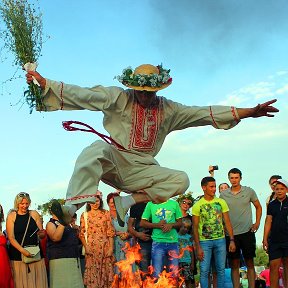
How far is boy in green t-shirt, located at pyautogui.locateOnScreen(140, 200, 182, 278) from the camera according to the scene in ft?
37.3

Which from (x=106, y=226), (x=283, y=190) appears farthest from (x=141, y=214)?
(x=283, y=190)

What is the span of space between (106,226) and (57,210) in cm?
449

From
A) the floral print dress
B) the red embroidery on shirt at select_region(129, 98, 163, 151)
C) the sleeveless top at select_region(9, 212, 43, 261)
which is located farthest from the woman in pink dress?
the red embroidery on shirt at select_region(129, 98, 163, 151)

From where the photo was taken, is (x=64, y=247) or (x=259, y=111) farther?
(x=64, y=247)

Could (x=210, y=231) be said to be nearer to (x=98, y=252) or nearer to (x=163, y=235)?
(x=163, y=235)

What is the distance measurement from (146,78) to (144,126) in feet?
1.95

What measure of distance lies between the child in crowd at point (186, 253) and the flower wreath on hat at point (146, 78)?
4.03 metres

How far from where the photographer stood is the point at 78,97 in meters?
8.38

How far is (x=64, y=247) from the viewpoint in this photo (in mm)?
11289

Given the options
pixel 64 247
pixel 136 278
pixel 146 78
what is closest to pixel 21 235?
pixel 64 247

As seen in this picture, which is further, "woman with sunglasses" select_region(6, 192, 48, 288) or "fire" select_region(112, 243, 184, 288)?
"woman with sunglasses" select_region(6, 192, 48, 288)

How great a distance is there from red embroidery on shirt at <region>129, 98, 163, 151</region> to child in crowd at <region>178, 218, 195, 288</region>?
364cm

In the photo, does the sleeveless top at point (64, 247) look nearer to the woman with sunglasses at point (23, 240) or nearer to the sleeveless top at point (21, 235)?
the woman with sunglasses at point (23, 240)

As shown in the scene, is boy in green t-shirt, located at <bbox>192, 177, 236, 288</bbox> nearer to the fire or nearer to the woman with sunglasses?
the fire
